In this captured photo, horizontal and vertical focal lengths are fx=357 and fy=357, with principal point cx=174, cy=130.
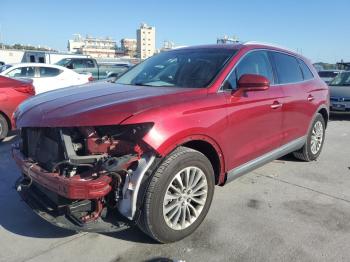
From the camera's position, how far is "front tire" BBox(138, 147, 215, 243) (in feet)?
9.45

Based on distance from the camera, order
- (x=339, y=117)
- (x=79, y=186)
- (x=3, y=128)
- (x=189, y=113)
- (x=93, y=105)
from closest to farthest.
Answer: (x=79, y=186) → (x=93, y=105) → (x=189, y=113) → (x=3, y=128) → (x=339, y=117)

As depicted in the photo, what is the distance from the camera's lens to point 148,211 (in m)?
2.86

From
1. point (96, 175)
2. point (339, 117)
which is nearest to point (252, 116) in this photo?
point (96, 175)

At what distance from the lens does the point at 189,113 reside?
3137 mm

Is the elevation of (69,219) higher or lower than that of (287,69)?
lower

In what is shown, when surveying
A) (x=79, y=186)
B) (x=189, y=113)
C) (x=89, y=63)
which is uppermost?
(x=89, y=63)

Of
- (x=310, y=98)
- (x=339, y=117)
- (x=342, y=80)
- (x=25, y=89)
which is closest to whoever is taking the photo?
(x=310, y=98)

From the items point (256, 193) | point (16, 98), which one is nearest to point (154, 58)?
point (256, 193)

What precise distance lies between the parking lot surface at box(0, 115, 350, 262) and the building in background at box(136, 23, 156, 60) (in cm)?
7767

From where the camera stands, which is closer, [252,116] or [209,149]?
[209,149]

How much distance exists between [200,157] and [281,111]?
164cm

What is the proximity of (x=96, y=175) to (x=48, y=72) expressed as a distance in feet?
31.4

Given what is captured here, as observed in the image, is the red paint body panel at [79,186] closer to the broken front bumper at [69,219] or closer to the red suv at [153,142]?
the red suv at [153,142]

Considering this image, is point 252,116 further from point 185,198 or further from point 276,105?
point 185,198
